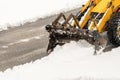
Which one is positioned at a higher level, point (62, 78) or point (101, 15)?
point (101, 15)

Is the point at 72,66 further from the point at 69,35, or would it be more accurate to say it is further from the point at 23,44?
the point at 23,44

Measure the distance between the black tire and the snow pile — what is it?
662mm

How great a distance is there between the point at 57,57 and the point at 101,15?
5.46 ft

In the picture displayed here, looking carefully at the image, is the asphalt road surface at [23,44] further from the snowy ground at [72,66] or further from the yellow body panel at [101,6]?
the yellow body panel at [101,6]

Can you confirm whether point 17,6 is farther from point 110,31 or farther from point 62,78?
point 62,78

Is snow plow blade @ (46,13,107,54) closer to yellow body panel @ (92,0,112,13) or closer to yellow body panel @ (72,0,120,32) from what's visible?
yellow body panel @ (72,0,120,32)

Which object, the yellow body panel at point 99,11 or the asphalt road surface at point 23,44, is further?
the asphalt road surface at point 23,44

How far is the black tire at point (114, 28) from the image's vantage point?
11.0m

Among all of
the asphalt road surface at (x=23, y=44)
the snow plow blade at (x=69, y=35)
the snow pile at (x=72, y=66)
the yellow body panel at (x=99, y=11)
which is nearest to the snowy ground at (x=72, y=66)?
the snow pile at (x=72, y=66)

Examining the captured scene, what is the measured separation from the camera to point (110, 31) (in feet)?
36.8

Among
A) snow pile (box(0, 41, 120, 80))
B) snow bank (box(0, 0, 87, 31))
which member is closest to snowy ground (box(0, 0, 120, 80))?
snow pile (box(0, 41, 120, 80))

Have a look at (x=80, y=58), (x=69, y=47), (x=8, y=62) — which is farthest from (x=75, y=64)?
(x=8, y=62)

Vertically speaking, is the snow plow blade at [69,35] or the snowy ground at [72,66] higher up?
the snow plow blade at [69,35]

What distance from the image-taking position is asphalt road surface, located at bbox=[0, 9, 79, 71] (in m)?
12.2
